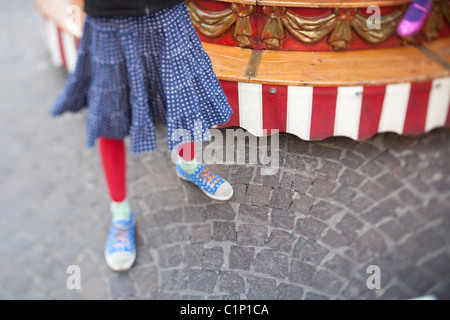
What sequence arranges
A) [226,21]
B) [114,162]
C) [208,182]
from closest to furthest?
1. [114,162]
2. [208,182]
3. [226,21]

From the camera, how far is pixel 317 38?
2049 millimetres

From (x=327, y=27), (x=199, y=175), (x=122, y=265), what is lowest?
(x=122, y=265)

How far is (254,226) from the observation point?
159cm

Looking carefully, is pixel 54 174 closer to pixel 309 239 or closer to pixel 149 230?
pixel 149 230

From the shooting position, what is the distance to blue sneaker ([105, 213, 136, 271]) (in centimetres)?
194

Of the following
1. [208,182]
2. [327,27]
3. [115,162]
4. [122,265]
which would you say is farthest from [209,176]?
[327,27]

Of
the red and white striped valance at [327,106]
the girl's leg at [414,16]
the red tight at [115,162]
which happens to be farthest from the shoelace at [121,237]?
the girl's leg at [414,16]

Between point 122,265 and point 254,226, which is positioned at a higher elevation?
point 254,226

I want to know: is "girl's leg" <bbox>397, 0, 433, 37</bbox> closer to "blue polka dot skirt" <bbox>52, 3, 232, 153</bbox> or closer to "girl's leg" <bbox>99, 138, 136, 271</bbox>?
"blue polka dot skirt" <bbox>52, 3, 232, 153</bbox>

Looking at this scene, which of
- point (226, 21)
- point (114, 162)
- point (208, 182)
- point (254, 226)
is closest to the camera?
point (254, 226)

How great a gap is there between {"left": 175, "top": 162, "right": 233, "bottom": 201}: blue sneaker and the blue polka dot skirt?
257 mm

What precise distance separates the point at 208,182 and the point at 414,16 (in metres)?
1.15

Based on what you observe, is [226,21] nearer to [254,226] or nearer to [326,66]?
[326,66]

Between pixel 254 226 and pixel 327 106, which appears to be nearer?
pixel 254 226
